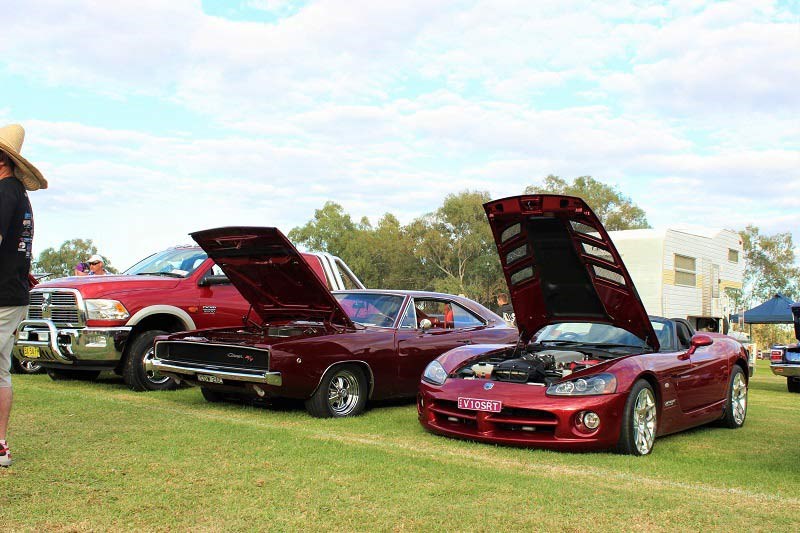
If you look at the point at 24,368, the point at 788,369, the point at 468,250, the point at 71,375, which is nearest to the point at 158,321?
the point at 71,375

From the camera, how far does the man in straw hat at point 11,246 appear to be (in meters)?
5.02

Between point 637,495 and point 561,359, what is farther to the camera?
point 561,359

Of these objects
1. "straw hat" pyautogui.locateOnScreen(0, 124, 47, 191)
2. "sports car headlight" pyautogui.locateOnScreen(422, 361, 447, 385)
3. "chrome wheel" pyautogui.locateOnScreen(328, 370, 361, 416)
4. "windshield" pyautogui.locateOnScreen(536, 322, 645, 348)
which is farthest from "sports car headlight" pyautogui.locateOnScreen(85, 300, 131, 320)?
"windshield" pyautogui.locateOnScreen(536, 322, 645, 348)

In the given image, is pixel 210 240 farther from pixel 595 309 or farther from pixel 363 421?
pixel 595 309

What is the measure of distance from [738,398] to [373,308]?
4.30m

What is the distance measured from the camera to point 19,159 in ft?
16.6

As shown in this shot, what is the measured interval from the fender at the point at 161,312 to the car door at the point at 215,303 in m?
0.09

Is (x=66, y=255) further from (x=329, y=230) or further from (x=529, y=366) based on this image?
(x=529, y=366)

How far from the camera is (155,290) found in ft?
34.0

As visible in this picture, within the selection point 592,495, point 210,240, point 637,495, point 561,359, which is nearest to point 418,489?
point 592,495

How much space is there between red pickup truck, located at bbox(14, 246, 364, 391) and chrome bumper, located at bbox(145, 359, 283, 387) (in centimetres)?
72

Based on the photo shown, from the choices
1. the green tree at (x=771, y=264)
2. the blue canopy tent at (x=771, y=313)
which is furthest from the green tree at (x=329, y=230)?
the blue canopy tent at (x=771, y=313)

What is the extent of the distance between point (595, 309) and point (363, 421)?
2.60 metres

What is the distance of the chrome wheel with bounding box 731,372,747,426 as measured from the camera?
864 centimetres
